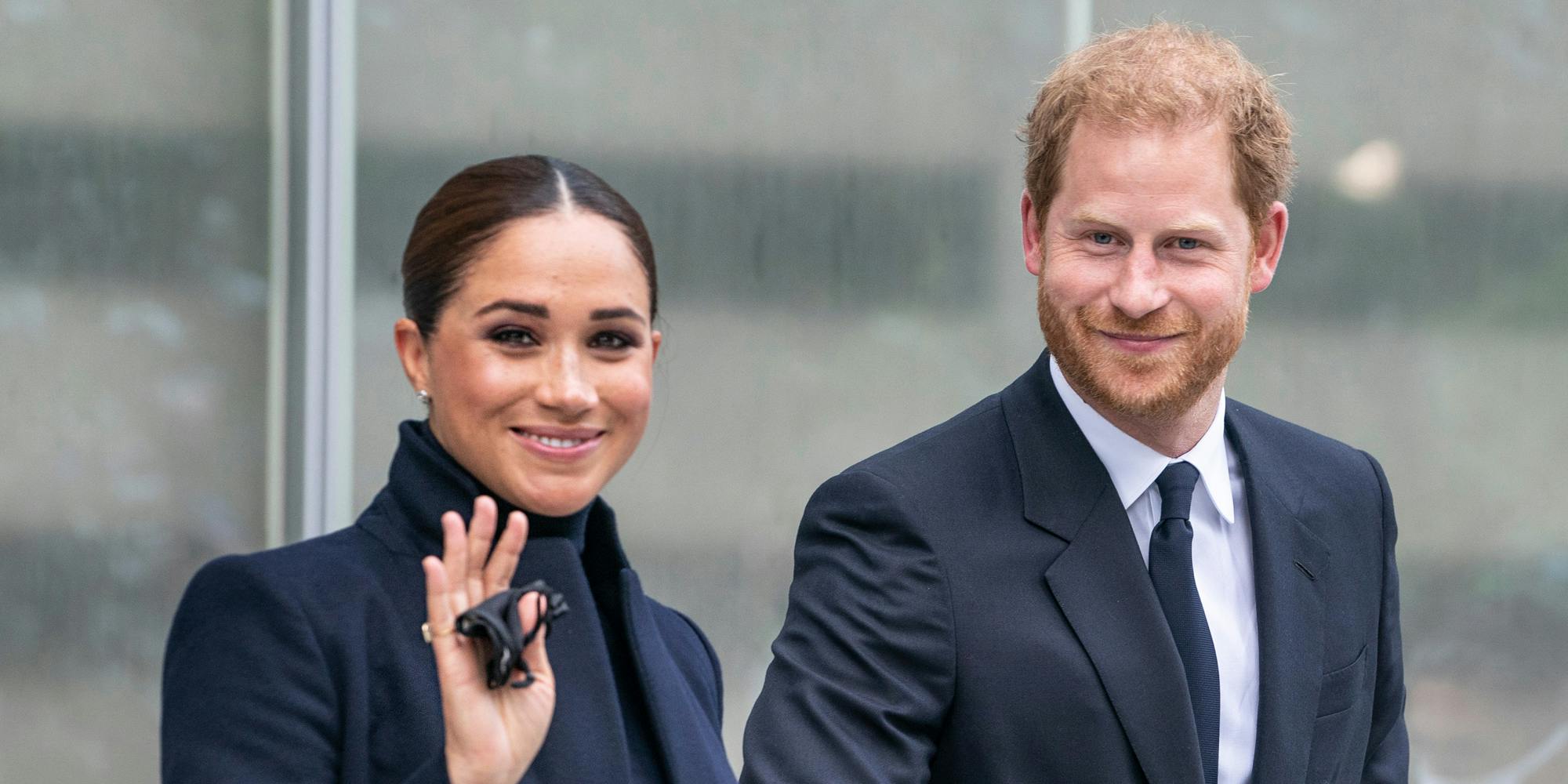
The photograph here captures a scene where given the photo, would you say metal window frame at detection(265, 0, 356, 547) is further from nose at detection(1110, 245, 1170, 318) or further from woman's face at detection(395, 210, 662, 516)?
nose at detection(1110, 245, 1170, 318)

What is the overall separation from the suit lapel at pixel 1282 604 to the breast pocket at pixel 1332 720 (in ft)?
0.08

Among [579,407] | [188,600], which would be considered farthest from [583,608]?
[188,600]

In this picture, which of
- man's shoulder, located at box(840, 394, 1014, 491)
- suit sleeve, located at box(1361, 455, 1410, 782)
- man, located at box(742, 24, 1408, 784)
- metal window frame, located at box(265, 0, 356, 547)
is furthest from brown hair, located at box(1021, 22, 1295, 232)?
metal window frame, located at box(265, 0, 356, 547)

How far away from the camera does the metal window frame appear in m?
4.37

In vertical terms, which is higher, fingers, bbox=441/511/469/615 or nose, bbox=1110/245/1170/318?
nose, bbox=1110/245/1170/318

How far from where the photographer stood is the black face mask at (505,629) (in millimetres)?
2207

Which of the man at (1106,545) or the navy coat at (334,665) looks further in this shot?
the navy coat at (334,665)

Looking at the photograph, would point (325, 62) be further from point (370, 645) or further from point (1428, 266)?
point (1428, 266)

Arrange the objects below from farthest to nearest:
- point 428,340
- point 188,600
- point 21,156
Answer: point 21,156 < point 428,340 < point 188,600

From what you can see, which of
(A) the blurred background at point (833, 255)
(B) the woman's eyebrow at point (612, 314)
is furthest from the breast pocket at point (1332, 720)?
(A) the blurred background at point (833, 255)

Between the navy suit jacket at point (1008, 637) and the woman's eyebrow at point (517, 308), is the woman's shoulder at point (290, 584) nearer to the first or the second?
the woman's eyebrow at point (517, 308)

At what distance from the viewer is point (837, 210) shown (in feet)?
14.3

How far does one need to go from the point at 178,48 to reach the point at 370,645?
2.42 meters

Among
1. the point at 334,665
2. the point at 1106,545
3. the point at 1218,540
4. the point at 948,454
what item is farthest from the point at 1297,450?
the point at 334,665
